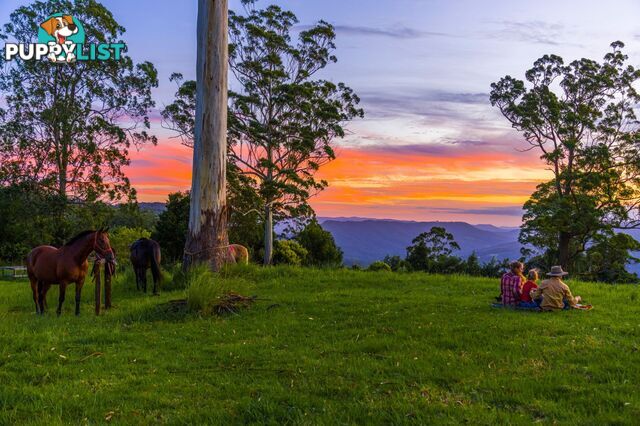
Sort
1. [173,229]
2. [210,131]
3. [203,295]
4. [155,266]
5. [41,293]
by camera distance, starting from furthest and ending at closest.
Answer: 1. [173,229]
2. [210,131]
3. [155,266]
4. [41,293]
5. [203,295]

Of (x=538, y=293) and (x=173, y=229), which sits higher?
(x=173, y=229)

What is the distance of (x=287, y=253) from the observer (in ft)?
108

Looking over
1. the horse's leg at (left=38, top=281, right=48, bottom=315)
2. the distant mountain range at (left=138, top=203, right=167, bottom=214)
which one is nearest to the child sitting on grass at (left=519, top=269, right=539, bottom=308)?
the horse's leg at (left=38, top=281, right=48, bottom=315)

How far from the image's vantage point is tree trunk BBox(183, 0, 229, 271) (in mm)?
14602

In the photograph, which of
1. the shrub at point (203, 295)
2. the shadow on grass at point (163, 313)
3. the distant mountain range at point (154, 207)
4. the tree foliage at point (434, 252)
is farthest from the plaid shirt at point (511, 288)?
the distant mountain range at point (154, 207)

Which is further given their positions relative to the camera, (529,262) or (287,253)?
(529,262)

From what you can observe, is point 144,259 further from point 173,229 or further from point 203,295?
point 173,229

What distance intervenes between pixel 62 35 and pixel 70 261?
90.6 ft

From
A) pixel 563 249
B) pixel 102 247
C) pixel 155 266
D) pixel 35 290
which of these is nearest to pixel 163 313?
pixel 102 247

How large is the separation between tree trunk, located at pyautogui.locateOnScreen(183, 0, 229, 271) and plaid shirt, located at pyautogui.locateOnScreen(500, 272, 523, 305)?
8198 millimetres

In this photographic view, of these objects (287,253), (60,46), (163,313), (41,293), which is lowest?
(287,253)

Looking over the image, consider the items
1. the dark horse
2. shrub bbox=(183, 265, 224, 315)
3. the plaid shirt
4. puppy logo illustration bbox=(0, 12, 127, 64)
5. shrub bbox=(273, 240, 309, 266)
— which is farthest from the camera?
shrub bbox=(273, 240, 309, 266)

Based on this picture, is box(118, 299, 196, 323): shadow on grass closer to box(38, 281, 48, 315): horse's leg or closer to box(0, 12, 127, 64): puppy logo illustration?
box(38, 281, 48, 315): horse's leg

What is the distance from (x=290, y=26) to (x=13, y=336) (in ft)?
111
